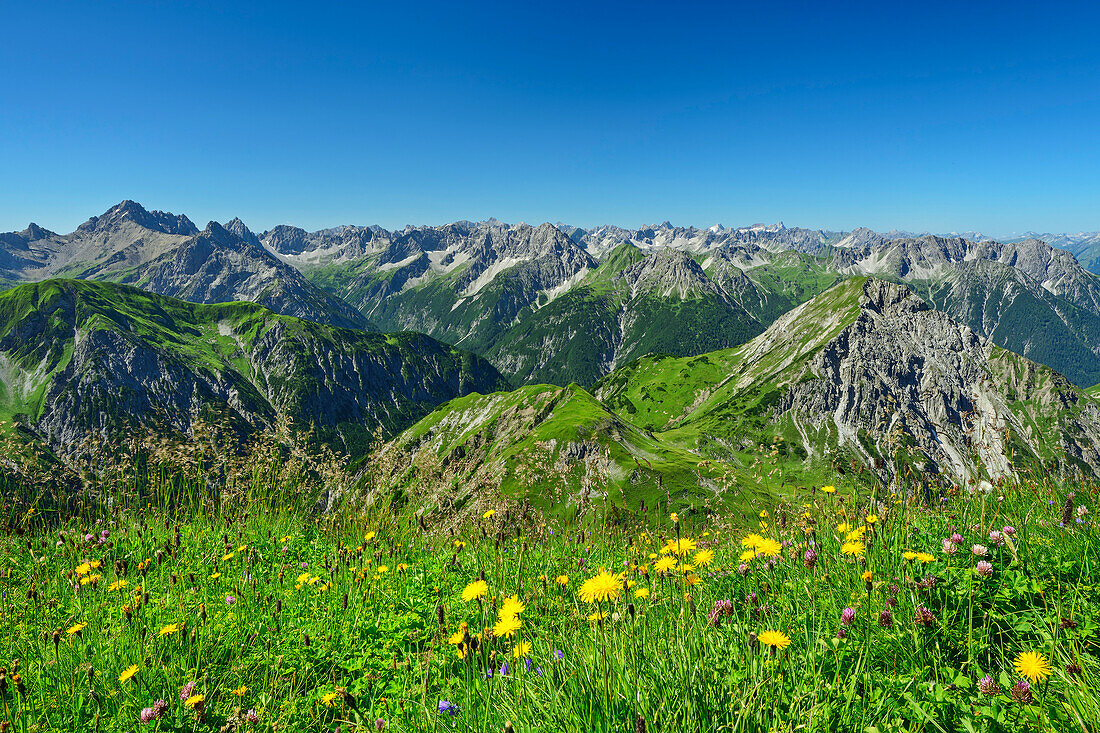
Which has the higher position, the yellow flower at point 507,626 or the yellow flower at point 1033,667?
the yellow flower at point 1033,667

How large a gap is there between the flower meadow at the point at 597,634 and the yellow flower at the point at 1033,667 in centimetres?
2

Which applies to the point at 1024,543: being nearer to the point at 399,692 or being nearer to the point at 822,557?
the point at 822,557

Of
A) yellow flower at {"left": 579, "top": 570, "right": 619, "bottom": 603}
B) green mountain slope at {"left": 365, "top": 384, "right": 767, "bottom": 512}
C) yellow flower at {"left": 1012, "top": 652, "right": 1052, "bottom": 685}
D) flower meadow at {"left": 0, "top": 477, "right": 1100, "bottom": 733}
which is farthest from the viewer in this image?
green mountain slope at {"left": 365, "top": 384, "right": 767, "bottom": 512}

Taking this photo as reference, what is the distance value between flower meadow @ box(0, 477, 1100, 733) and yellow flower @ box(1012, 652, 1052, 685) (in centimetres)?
2

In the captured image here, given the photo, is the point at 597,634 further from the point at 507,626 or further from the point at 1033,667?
the point at 1033,667

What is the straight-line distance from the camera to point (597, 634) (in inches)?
143

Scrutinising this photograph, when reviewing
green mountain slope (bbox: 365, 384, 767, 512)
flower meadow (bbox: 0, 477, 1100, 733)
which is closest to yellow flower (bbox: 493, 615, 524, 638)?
flower meadow (bbox: 0, 477, 1100, 733)

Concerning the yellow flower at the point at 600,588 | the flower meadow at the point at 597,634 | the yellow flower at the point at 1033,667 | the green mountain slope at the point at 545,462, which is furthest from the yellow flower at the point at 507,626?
the yellow flower at the point at 1033,667

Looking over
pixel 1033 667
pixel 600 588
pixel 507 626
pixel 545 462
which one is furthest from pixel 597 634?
pixel 545 462

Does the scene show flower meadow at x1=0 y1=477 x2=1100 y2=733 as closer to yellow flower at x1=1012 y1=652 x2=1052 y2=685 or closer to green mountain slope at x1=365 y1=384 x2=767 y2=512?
yellow flower at x1=1012 y1=652 x2=1052 y2=685

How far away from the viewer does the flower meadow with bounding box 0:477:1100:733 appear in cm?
334

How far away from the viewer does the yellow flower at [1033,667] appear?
3.09 meters

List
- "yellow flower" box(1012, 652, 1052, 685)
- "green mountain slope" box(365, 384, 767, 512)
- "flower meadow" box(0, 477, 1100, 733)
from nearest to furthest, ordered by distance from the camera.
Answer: "yellow flower" box(1012, 652, 1052, 685) → "flower meadow" box(0, 477, 1100, 733) → "green mountain slope" box(365, 384, 767, 512)

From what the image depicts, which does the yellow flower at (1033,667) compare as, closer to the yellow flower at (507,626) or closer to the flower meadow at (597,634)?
the flower meadow at (597,634)
